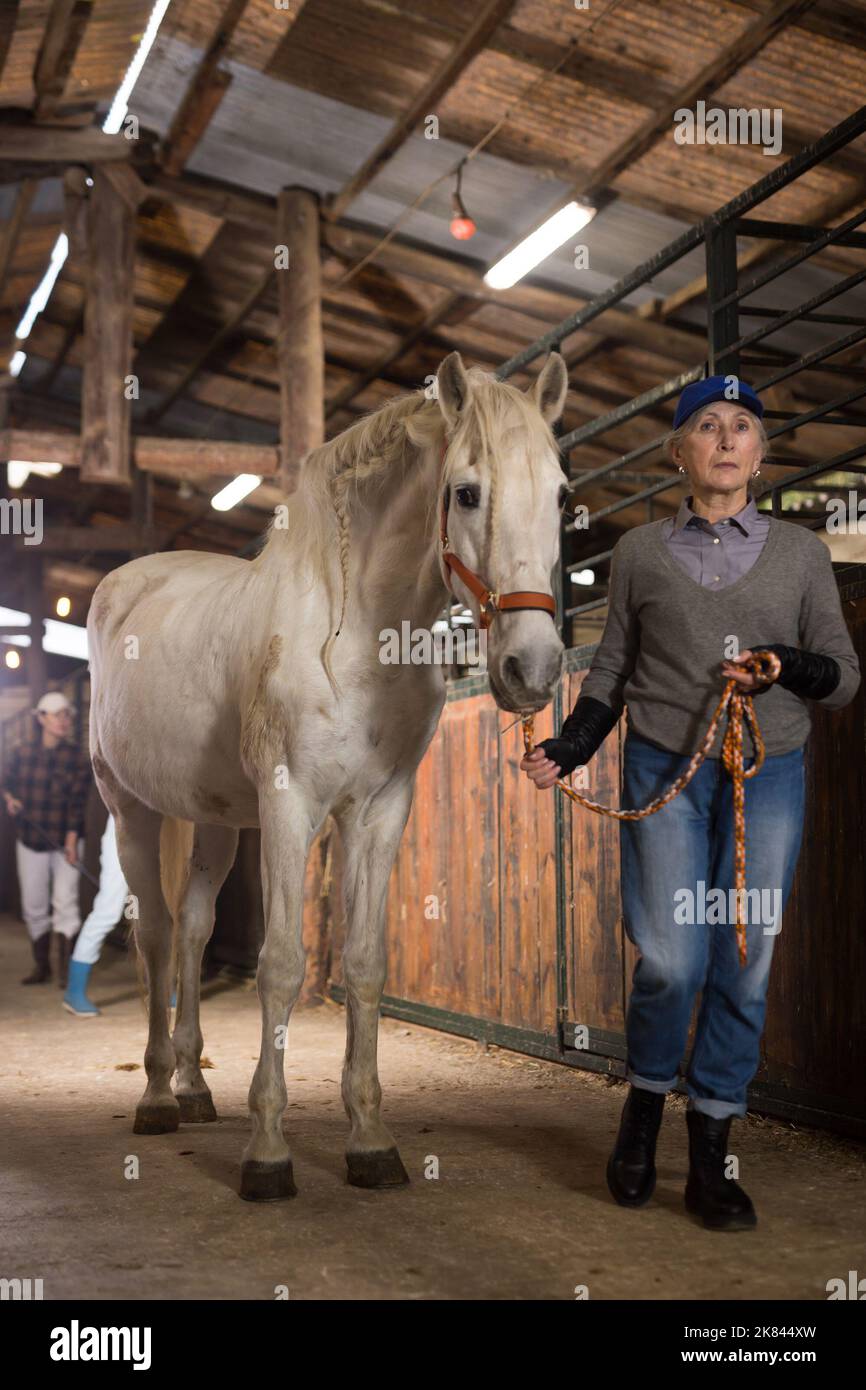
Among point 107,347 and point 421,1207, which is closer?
point 421,1207

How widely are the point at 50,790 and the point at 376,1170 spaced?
5.80 m

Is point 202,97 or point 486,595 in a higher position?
point 202,97

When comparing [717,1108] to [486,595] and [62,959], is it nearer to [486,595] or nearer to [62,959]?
[486,595]

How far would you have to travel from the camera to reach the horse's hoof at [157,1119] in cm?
362

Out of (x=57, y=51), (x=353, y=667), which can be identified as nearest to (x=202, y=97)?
(x=57, y=51)

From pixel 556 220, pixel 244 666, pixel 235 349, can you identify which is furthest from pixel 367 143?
pixel 244 666

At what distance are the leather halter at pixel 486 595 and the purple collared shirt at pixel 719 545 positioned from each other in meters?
0.35

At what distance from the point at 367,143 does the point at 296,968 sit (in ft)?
22.3

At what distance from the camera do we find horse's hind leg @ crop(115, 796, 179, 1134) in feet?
12.1

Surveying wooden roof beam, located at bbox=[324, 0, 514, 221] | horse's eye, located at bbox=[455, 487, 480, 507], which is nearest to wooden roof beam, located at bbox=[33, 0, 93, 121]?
wooden roof beam, located at bbox=[324, 0, 514, 221]

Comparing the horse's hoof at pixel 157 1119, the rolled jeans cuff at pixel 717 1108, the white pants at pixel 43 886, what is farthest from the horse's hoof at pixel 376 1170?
the white pants at pixel 43 886

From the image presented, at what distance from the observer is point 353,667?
2992 mm

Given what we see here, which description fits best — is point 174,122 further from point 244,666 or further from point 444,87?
point 244,666

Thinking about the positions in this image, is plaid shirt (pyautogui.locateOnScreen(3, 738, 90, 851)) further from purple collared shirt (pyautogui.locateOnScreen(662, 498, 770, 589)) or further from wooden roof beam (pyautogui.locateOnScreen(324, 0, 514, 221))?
purple collared shirt (pyautogui.locateOnScreen(662, 498, 770, 589))
